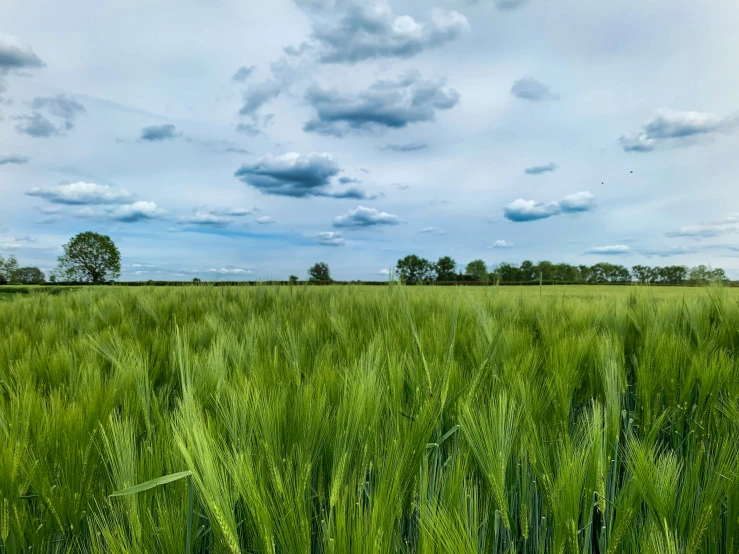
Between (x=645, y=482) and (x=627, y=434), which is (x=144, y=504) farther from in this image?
(x=627, y=434)

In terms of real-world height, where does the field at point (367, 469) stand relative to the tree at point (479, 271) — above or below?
below

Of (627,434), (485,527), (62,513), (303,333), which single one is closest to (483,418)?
(485,527)

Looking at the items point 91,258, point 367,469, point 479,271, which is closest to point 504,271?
point 479,271

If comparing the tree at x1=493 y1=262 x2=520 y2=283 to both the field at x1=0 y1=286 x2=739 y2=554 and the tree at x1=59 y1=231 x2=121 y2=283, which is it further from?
the tree at x1=59 y1=231 x2=121 y2=283

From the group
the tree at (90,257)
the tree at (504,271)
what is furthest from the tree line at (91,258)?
the tree at (504,271)

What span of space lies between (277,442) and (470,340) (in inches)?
32.9

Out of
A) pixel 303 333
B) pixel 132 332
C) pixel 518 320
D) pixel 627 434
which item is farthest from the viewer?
pixel 518 320

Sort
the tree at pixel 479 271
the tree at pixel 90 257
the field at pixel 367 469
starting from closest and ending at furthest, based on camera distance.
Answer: the field at pixel 367 469 → the tree at pixel 479 271 → the tree at pixel 90 257

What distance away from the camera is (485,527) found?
564mm

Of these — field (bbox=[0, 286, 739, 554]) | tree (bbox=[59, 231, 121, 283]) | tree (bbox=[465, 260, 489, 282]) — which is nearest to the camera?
field (bbox=[0, 286, 739, 554])

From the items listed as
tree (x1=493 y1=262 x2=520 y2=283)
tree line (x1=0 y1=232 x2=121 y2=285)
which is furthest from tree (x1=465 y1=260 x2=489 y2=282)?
tree line (x1=0 y1=232 x2=121 y2=285)

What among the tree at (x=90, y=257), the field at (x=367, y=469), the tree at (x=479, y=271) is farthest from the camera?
the tree at (x=90, y=257)

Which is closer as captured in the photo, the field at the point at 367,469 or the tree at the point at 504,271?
the field at the point at 367,469

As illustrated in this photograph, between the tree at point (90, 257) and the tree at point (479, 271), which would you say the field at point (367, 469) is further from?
the tree at point (90, 257)
